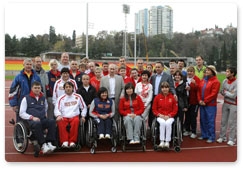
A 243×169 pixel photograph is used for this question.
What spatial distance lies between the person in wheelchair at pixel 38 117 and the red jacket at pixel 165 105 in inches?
66.6

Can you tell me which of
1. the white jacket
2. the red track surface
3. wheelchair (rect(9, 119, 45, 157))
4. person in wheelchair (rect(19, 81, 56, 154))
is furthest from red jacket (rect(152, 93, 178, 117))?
wheelchair (rect(9, 119, 45, 157))

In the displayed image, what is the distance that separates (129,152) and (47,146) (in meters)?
1.28

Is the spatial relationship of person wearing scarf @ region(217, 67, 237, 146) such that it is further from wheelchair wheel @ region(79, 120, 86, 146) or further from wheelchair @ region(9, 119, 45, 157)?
wheelchair @ region(9, 119, 45, 157)

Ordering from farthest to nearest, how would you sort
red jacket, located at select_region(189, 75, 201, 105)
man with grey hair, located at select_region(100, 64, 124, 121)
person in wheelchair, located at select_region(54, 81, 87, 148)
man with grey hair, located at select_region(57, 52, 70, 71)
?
1. red jacket, located at select_region(189, 75, 201, 105)
2. man with grey hair, located at select_region(57, 52, 70, 71)
3. man with grey hair, located at select_region(100, 64, 124, 121)
4. person in wheelchair, located at select_region(54, 81, 87, 148)

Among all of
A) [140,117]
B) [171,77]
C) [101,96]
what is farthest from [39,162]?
[171,77]

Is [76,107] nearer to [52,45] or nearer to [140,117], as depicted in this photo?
[140,117]

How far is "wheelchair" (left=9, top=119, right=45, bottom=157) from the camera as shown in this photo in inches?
154

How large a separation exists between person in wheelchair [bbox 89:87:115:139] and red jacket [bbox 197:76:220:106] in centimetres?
173

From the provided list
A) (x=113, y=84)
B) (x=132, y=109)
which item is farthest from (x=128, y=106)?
(x=113, y=84)

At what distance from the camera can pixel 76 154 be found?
4098 mm

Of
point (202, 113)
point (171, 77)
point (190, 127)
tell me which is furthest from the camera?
point (190, 127)

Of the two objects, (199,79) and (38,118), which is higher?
(199,79)

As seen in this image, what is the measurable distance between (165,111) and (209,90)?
1.01m

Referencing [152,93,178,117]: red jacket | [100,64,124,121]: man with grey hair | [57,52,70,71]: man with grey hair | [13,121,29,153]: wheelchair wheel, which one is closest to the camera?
[13,121,29,153]: wheelchair wheel
